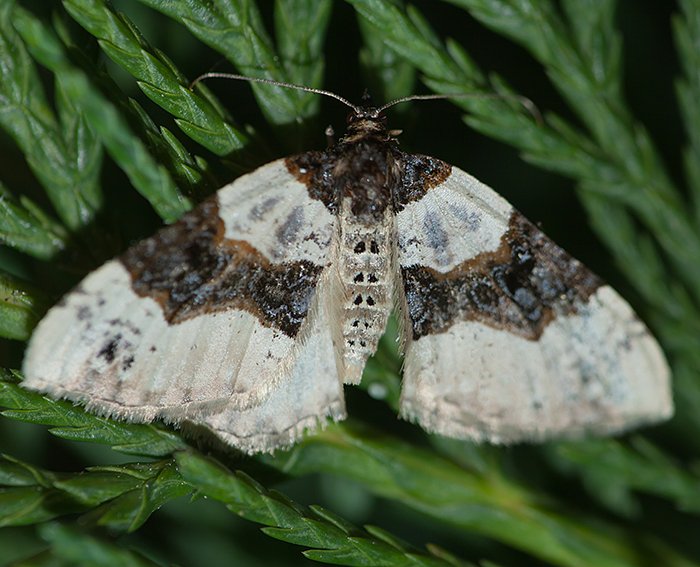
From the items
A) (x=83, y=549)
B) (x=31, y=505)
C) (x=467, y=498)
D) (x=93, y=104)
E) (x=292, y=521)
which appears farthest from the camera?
(x=467, y=498)

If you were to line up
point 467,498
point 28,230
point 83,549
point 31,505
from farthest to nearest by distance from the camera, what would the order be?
A: point 467,498 → point 28,230 → point 31,505 → point 83,549

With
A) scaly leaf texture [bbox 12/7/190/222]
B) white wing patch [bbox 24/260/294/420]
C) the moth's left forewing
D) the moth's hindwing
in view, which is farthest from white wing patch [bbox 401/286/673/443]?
scaly leaf texture [bbox 12/7/190/222]

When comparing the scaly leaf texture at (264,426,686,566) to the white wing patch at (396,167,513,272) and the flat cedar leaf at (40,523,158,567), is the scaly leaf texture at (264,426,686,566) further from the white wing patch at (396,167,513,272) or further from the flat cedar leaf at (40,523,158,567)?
the flat cedar leaf at (40,523,158,567)

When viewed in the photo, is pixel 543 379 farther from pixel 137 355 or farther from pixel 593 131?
pixel 137 355

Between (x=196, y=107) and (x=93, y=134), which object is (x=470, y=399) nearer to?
(x=196, y=107)

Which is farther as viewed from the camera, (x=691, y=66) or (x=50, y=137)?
(x=691, y=66)

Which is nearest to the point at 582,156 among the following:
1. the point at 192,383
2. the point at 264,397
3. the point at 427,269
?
the point at 427,269

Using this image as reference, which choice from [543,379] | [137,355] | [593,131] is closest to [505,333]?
[543,379]
